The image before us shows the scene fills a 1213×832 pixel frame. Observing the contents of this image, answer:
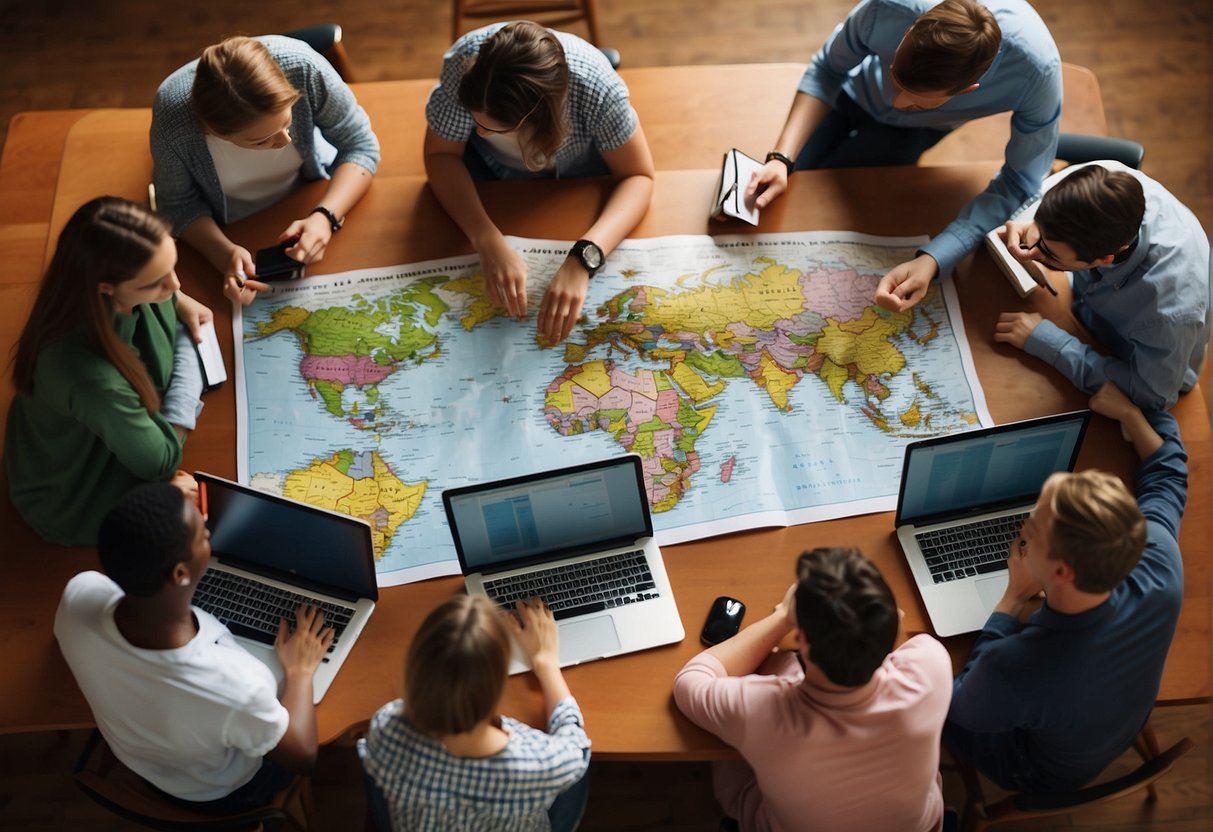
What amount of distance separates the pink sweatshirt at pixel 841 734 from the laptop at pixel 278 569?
2.09 ft

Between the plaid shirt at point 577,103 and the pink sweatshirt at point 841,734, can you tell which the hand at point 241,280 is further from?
the pink sweatshirt at point 841,734

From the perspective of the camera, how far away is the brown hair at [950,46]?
7.12 feet

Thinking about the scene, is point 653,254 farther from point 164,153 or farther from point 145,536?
point 145,536

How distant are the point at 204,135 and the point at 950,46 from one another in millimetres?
1628

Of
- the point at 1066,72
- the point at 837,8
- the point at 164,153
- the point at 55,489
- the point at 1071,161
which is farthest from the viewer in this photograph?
the point at 837,8

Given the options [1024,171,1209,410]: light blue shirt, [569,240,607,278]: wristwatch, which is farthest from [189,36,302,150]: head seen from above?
[1024,171,1209,410]: light blue shirt

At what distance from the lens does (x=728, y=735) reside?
1802mm

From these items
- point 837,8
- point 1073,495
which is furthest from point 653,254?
point 837,8

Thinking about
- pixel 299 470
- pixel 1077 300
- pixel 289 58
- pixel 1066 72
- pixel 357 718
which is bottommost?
pixel 357 718

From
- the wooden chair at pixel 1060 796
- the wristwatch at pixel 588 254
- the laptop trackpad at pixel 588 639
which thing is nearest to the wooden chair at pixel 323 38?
the wristwatch at pixel 588 254

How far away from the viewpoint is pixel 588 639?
1951 millimetres

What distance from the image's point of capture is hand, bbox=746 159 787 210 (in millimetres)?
2453

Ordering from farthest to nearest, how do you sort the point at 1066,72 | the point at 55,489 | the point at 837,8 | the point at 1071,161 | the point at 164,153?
the point at 837,8 < the point at 1066,72 < the point at 1071,161 < the point at 164,153 < the point at 55,489

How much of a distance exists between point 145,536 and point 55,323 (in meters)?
0.50
